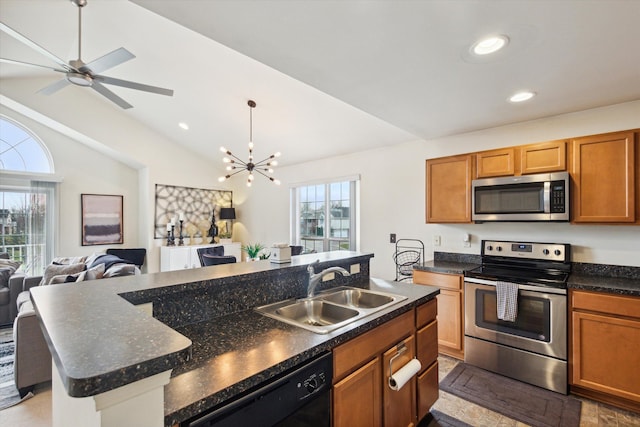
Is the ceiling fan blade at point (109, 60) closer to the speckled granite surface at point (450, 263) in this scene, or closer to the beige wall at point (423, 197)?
the beige wall at point (423, 197)

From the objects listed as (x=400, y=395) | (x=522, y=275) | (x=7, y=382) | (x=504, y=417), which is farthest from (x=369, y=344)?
(x=7, y=382)

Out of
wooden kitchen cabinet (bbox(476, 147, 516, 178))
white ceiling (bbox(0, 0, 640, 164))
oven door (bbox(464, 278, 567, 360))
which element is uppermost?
white ceiling (bbox(0, 0, 640, 164))

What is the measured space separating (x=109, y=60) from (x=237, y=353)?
8.44 feet

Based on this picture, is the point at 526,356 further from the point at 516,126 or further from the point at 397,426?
the point at 516,126

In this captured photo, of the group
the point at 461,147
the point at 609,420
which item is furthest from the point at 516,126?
the point at 609,420

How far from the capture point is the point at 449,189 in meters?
3.25

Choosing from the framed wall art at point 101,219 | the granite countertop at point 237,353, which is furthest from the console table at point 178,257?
the granite countertop at point 237,353

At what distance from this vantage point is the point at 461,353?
2.94 metres

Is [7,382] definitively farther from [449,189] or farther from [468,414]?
[449,189]

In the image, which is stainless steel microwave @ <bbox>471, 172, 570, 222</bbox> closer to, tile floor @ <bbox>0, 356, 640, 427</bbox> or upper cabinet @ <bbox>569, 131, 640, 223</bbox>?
upper cabinet @ <bbox>569, 131, 640, 223</bbox>

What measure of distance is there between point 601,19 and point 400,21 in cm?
98

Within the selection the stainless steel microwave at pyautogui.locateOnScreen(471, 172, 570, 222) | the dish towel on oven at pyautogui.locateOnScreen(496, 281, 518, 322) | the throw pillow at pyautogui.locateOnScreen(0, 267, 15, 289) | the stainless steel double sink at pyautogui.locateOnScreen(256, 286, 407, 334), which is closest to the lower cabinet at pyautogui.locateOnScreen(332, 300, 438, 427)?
the stainless steel double sink at pyautogui.locateOnScreen(256, 286, 407, 334)

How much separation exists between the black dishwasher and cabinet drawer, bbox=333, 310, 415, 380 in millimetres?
69

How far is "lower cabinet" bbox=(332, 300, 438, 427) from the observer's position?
1300 mm
